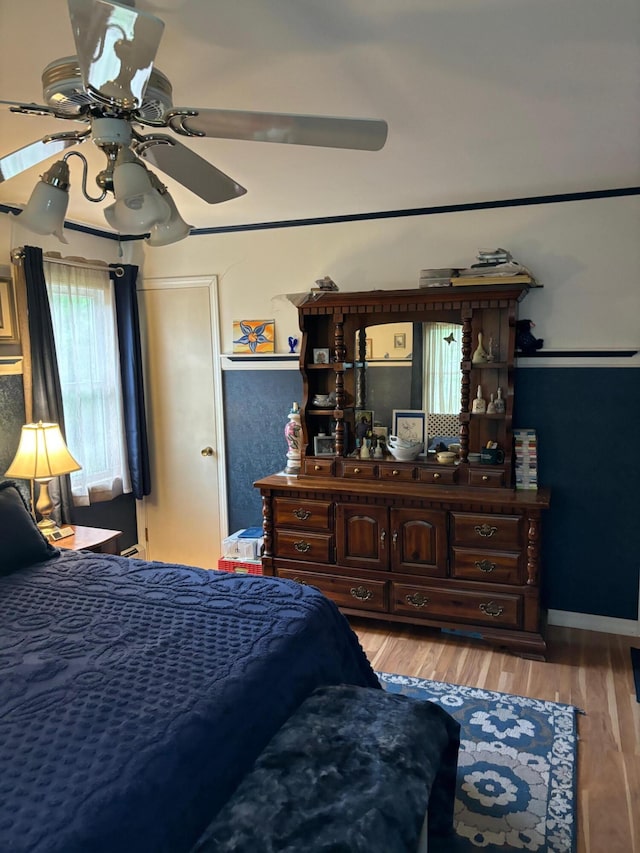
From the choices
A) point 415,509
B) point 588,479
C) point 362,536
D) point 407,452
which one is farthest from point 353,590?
point 588,479

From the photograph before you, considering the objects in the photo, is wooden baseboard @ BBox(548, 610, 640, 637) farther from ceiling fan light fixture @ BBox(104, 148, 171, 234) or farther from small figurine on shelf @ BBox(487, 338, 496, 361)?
ceiling fan light fixture @ BBox(104, 148, 171, 234)

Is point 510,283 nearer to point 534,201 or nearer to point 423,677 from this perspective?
point 534,201

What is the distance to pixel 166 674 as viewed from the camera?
1.77m

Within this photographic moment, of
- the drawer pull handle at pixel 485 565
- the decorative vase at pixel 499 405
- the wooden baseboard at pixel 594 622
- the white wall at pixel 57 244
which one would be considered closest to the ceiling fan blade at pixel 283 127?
the white wall at pixel 57 244

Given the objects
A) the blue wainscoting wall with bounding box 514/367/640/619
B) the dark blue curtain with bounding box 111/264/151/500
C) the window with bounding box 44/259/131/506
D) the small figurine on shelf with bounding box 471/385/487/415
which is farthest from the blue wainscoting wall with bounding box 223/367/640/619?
the window with bounding box 44/259/131/506

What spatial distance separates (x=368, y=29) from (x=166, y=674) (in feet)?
6.08

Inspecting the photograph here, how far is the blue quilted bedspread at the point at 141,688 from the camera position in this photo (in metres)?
1.33

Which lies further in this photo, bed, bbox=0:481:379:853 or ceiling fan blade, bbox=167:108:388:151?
ceiling fan blade, bbox=167:108:388:151

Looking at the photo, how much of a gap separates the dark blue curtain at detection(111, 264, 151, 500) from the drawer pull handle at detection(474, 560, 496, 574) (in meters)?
2.37

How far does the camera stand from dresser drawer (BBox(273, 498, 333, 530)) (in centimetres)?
355

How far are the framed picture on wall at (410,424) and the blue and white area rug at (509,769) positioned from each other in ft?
4.46

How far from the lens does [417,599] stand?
134 inches

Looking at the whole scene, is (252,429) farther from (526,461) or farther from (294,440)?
(526,461)

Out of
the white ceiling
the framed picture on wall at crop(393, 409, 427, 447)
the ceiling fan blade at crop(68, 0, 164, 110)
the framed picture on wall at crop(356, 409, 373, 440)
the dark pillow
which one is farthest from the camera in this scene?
the framed picture on wall at crop(356, 409, 373, 440)
